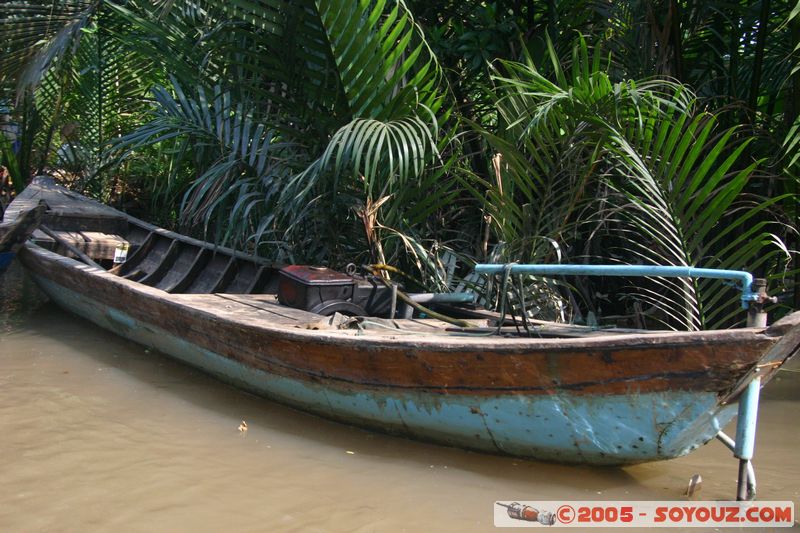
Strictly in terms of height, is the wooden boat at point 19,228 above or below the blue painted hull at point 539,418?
above

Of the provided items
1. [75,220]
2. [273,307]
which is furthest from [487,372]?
[75,220]

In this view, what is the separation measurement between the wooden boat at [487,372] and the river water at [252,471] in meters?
0.12

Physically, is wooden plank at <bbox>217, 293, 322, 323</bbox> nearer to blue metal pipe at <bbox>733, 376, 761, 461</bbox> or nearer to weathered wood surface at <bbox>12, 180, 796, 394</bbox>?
weathered wood surface at <bbox>12, 180, 796, 394</bbox>

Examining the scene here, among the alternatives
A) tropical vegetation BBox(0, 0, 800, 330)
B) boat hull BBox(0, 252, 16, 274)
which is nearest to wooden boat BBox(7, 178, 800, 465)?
tropical vegetation BBox(0, 0, 800, 330)

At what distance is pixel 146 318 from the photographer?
15.7 feet

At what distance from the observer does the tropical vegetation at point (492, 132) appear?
13.3 ft

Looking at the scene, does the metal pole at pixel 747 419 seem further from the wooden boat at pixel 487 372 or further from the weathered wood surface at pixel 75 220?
the weathered wood surface at pixel 75 220

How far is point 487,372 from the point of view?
10.1 ft

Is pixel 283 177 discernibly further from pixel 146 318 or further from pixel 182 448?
pixel 182 448

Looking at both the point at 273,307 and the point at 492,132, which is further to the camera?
the point at 492,132

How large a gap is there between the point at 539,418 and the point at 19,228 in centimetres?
429

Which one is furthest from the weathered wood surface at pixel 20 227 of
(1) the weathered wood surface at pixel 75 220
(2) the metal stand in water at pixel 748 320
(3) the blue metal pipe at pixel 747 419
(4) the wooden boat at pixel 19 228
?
(3) the blue metal pipe at pixel 747 419

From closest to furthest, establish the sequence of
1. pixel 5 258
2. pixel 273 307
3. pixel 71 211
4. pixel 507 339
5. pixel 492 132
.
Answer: pixel 507 339
pixel 273 307
pixel 492 132
pixel 5 258
pixel 71 211

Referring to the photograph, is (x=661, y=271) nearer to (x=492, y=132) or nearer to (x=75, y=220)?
(x=492, y=132)
